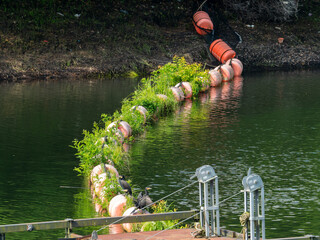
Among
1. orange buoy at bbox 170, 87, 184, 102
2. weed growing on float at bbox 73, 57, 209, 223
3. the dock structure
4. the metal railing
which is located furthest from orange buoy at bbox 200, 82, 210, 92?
the dock structure

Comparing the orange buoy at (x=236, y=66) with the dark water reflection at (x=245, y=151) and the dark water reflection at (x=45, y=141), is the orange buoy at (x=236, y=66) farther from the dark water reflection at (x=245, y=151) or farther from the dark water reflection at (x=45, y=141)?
the dark water reflection at (x=45, y=141)

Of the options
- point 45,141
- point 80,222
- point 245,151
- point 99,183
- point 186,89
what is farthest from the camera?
point 186,89

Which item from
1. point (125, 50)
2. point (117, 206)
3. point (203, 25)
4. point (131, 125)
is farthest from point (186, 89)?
point (117, 206)

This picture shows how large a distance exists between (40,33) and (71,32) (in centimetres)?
158

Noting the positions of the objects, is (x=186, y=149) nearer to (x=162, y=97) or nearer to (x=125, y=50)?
(x=162, y=97)

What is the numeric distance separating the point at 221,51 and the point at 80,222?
23.9 meters

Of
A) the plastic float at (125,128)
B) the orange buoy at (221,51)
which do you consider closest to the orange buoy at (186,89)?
the plastic float at (125,128)

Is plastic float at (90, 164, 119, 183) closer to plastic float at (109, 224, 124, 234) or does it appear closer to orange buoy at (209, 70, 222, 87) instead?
plastic float at (109, 224, 124, 234)

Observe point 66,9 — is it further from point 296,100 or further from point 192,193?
point 192,193

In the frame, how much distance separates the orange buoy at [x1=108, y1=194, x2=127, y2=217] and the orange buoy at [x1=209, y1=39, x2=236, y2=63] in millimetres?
21453

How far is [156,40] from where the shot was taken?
1412 inches

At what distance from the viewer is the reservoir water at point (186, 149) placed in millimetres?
12758

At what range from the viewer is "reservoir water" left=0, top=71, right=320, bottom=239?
12758 mm

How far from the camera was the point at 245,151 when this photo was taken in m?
17.1
